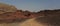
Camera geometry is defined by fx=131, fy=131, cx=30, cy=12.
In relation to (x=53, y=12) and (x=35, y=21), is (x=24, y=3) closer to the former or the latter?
(x=35, y=21)

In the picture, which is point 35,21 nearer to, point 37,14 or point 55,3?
point 37,14

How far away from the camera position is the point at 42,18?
1664 mm

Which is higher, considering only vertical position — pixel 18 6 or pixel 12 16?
pixel 18 6

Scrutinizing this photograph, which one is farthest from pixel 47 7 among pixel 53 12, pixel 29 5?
pixel 29 5

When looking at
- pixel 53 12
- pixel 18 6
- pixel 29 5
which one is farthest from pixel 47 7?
pixel 18 6

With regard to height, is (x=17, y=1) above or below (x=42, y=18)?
above

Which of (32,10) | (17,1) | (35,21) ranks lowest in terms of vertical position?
(35,21)

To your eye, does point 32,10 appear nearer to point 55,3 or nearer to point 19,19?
point 19,19

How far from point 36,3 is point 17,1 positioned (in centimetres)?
25

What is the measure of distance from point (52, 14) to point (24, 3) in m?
0.39

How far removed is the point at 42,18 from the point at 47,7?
0.53 feet

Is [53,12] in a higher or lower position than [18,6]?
lower

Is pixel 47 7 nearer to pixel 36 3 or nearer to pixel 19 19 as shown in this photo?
pixel 36 3

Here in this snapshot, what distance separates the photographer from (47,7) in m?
1.70
